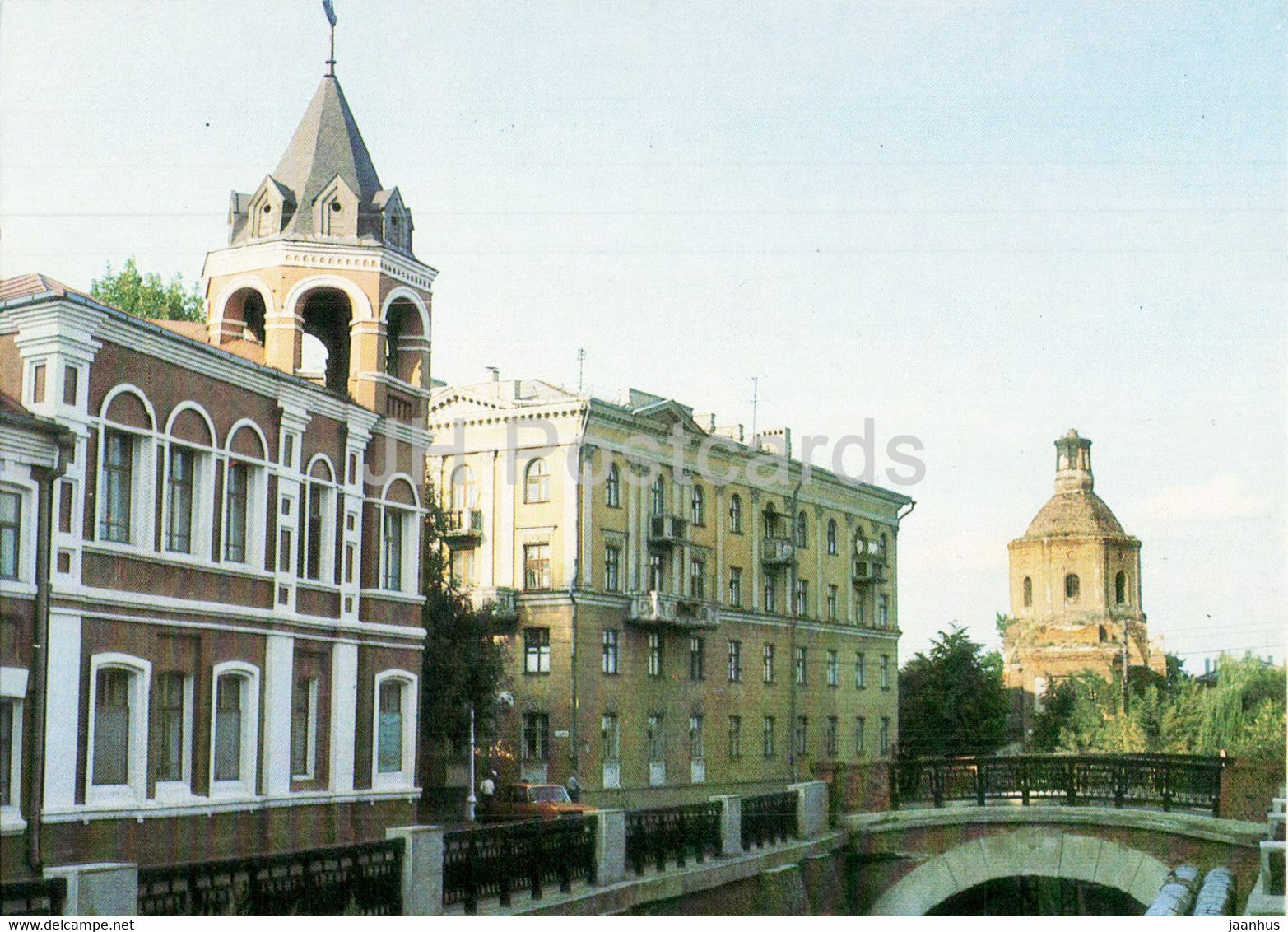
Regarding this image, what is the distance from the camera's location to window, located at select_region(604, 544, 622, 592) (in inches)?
1270

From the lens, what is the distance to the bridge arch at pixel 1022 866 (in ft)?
83.6

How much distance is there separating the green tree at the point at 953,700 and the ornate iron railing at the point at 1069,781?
22.2 meters

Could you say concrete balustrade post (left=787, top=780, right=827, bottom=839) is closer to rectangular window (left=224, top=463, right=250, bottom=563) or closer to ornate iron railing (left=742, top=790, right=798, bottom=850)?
ornate iron railing (left=742, top=790, right=798, bottom=850)

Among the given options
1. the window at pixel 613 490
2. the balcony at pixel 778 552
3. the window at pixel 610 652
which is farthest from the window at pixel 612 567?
the balcony at pixel 778 552

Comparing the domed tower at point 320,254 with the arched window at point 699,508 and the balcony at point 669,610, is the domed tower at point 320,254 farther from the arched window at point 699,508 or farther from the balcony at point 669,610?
the arched window at point 699,508

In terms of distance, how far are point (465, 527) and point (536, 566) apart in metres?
2.43

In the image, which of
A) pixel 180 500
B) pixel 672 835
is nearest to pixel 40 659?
pixel 180 500

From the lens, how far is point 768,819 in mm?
26000

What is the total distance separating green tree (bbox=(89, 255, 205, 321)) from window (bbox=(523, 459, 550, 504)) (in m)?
11.5

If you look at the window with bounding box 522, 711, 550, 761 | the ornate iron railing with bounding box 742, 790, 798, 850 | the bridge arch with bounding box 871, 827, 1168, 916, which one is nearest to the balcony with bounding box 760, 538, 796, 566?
the window with bounding box 522, 711, 550, 761

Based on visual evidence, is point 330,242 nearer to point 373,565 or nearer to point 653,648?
point 373,565

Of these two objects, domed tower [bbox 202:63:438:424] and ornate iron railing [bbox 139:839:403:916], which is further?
domed tower [bbox 202:63:438:424]

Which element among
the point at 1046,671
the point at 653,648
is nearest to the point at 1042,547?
the point at 1046,671

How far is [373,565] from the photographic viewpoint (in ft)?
75.3
